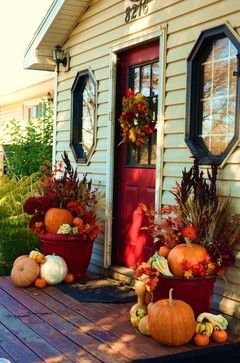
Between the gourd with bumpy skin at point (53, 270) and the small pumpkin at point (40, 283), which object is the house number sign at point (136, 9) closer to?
the gourd with bumpy skin at point (53, 270)

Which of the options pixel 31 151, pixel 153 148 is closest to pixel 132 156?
pixel 153 148

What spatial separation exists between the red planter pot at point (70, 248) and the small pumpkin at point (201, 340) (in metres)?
2.29

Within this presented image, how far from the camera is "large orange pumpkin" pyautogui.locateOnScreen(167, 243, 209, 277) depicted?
14.3 feet

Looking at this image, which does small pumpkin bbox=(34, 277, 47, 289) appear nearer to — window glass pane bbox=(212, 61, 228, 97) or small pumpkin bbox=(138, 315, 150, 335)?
small pumpkin bbox=(138, 315, 150, 335)

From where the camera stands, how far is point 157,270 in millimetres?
4422

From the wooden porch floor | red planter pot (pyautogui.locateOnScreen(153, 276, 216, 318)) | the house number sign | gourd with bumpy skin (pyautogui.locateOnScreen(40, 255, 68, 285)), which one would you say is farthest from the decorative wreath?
red planter pot (pyautogui.locateOnScreen(153, 276, 216, 318))

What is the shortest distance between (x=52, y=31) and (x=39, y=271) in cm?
330

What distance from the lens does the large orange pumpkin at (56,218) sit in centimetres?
628

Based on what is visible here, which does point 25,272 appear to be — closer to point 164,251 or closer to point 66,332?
point 66,332

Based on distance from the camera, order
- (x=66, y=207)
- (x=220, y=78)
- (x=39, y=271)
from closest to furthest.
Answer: (x=220, y=78) < (x=39, y=271) < (x=66, y=207)

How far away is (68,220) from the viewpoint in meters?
6.34

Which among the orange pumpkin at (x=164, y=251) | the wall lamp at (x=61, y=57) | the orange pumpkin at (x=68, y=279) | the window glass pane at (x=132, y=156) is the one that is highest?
the wall lamp at (x=61, y=57)

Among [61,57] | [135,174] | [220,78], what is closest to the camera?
[220,78]

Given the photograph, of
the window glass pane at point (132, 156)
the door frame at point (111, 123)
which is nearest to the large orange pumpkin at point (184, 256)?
the door frame at point (111, 123)
